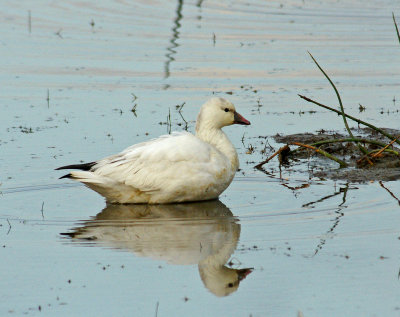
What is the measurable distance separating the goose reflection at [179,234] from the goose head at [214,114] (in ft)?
3.49

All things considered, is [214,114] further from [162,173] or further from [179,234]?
[179,234]

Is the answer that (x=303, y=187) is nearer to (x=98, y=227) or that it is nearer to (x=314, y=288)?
(x=98, y=227)

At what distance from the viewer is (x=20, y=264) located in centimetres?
727

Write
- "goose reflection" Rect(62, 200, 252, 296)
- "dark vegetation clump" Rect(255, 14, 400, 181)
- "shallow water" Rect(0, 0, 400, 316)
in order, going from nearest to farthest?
"shallow water" Rect(0, 0, 400, 316)
"goose reflection" Rect(62, 200, 252, 296)
"dark vegetation clump" Rect(255, 14, 400, 181)

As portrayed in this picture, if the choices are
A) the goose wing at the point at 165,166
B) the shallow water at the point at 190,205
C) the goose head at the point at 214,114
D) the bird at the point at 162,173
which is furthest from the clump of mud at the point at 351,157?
the goose wing at the point at 165,166

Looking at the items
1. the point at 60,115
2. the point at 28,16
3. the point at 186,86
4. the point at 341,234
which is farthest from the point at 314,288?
the point at 28,16

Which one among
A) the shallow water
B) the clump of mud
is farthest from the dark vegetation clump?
the shallow water

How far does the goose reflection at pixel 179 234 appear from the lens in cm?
702

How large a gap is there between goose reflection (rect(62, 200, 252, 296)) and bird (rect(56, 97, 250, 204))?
13 cm

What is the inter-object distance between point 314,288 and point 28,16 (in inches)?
682

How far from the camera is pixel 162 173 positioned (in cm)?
927

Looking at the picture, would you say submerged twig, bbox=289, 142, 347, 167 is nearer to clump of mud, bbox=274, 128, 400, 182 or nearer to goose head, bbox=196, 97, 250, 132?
clump of mud, bbox=274, 128, 400, 182

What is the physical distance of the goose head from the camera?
33.2 ft

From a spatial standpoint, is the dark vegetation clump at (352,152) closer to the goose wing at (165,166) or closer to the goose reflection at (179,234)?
the goose wing at (165,166)
